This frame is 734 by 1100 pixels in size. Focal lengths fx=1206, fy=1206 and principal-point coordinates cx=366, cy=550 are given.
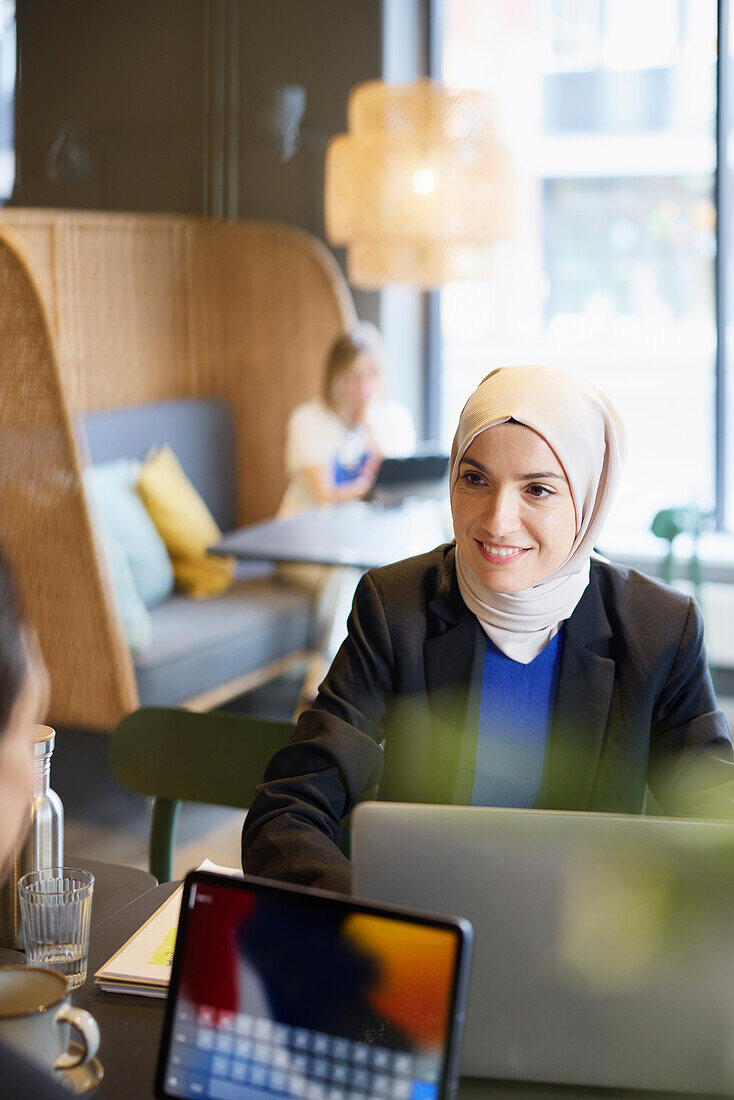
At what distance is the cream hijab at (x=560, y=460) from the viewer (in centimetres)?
136

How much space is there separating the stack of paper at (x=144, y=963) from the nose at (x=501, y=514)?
0.47 metres

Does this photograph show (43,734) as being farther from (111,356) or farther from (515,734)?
(111,356)

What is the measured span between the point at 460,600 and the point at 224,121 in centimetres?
414

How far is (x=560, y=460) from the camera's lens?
4.44 ft

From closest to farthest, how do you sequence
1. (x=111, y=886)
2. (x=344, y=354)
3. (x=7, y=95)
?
(x=111, y=886), (x=344, y=354), (x=7, y=95)

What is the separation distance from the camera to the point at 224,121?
200 inches

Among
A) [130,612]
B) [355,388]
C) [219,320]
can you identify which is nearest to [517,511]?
[130,612]

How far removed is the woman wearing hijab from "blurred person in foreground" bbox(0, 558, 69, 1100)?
1.60 ft

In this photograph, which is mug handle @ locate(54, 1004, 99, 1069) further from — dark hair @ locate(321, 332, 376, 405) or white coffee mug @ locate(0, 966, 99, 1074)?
dark hair @ locate(321, 332, 376, 405)

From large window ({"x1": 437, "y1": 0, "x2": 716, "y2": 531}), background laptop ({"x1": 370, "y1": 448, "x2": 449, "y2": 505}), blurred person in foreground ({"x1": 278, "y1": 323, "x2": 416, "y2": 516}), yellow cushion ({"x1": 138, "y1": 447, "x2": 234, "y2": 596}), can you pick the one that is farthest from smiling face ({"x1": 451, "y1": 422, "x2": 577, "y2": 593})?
large window ({"x1": 437, "y1": 0, "x2": 716, "y2": 531})

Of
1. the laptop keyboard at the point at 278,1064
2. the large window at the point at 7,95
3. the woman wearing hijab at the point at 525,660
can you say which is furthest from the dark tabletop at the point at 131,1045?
the large window at the point at 7,95

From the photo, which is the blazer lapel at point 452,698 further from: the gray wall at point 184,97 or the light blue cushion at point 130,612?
the gray wall at point 184,97

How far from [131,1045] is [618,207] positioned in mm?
4452

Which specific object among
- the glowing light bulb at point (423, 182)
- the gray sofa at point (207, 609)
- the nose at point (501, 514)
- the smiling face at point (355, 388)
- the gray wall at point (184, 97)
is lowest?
the gray sofa at point (207, 609)
